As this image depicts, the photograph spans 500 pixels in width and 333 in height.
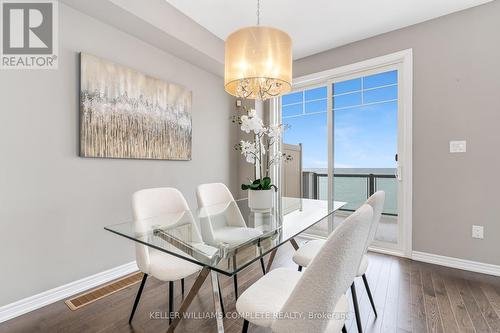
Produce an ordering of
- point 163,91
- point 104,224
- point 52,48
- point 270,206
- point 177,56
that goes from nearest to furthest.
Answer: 1. point 52,48
2. point 270,206
3. point 104,224
4. point 163,91
5. point 177,56

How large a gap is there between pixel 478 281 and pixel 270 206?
6.49 feet

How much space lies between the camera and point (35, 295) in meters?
1.76

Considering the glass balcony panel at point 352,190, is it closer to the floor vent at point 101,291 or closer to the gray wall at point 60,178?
the gray wall at point 60,178

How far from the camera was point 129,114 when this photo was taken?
231 cm

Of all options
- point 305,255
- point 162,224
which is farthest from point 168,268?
point 305,255

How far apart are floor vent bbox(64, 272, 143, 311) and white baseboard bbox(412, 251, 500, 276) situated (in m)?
2.89

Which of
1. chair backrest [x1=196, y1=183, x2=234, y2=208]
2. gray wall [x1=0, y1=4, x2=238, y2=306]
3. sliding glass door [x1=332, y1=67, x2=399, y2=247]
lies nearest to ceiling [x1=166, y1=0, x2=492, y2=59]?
sliding glass door [x1=332, y1=67, x2=399, y2=247]

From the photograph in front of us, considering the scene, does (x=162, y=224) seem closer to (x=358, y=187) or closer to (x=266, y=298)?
(x=266, y=298)

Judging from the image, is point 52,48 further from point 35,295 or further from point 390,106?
point 390,106

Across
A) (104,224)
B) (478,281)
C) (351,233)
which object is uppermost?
(351,233)

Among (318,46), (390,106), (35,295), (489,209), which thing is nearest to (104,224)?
(35,295)

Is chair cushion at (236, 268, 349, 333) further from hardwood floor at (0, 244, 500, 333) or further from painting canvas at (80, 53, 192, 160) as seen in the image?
painting canvas at (80, 53, 192, 160)

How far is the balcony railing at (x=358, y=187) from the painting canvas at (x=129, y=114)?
7.08ft

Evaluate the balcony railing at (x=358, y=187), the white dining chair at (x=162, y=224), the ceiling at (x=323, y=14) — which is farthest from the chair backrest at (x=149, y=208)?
the balcony railing at (x=358, y=187)
